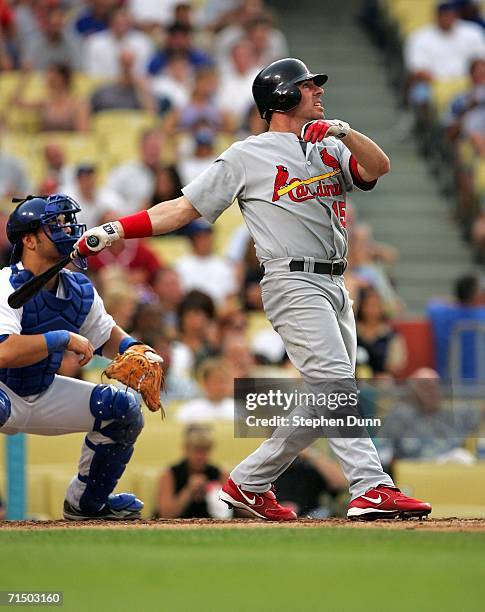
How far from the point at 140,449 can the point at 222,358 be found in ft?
4.23

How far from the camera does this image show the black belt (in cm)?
653

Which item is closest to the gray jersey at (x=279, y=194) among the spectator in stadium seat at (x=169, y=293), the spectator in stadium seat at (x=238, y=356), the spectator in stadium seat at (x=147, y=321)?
the spectator in stadium seat at (x=147, y=321)

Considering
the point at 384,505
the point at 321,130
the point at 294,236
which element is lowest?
the point at 384,505

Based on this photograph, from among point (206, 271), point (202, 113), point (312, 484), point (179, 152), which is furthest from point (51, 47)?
point (312, 484)

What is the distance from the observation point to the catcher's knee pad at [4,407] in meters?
6.70

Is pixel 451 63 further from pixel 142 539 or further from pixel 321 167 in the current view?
pixel 142 539

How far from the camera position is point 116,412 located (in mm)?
6902

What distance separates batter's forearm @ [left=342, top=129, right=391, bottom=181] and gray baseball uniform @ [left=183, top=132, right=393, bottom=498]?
0.13 meters

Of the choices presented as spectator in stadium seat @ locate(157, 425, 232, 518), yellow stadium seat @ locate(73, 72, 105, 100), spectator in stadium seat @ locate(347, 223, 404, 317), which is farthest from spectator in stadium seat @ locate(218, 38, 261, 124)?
spectator in stadium seat @ locate(157, 425, 232, 518)

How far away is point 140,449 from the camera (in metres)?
9.55

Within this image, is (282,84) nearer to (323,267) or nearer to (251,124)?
(323,267)

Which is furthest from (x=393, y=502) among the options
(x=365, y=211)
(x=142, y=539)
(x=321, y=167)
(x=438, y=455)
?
(x=365, y=211)

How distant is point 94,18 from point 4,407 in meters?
8.89

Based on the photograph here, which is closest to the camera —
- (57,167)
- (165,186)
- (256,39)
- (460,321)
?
(460,321)
